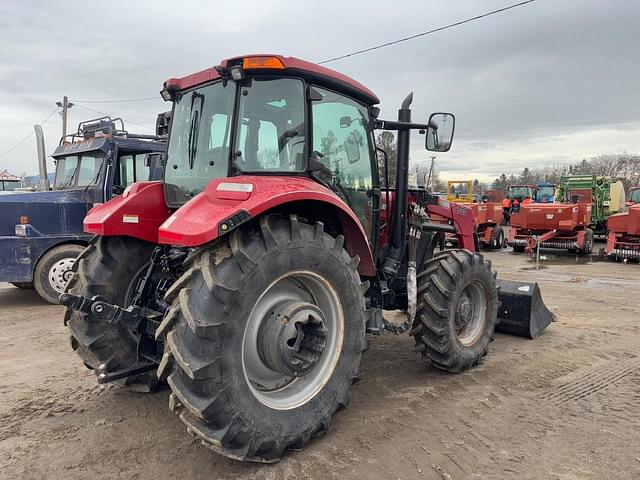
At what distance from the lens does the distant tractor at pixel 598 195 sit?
17500 millimetres

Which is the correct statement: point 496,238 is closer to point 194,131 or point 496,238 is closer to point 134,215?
point 194,131

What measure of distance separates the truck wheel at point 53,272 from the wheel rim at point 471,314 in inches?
222

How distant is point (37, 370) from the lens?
14.3 feet

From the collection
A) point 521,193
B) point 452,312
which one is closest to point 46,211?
point 452,312

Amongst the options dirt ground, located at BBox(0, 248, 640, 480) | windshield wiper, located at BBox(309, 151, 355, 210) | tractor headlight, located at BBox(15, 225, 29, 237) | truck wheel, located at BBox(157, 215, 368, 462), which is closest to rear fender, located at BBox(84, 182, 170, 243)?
truck wheel, located at BBox(157, 215, 368, 462)

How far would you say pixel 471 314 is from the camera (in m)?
4.52

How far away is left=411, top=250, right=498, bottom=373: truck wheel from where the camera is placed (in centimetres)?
405

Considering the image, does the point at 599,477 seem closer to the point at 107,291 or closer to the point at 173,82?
the point at 107,291

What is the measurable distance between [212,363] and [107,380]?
100cm

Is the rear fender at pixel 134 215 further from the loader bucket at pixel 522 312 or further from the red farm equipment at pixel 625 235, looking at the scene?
the red farm equipment at pixel 625 235

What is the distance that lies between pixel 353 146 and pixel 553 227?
1243 cm

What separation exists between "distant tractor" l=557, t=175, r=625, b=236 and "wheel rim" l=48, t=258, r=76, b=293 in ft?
54.3

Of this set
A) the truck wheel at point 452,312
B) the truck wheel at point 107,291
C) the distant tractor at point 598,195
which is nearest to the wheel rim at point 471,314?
the truck wheel at point 452,312

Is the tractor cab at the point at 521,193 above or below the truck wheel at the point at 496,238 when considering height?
above
